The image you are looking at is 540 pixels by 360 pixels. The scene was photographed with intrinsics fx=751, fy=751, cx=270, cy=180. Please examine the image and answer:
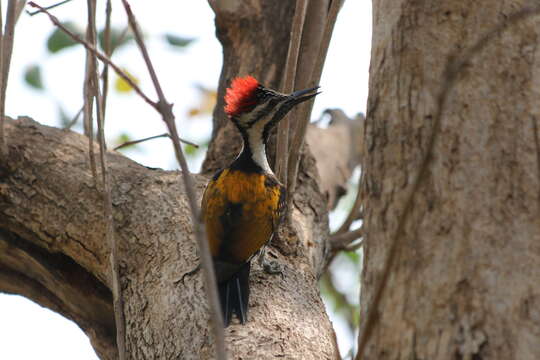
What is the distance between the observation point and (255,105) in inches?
158

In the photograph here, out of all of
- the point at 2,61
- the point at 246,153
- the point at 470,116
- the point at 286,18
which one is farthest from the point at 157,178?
the point at 470,116

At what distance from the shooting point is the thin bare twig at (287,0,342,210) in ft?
10.5

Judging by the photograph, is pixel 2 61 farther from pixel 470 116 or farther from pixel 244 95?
pixel 470 116

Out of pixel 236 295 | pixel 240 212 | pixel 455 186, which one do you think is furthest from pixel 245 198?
pixel 455 186

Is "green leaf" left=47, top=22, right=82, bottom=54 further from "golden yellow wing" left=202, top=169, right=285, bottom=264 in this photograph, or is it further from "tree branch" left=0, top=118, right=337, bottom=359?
"golden yellow wing" left=202, top=169, right=285, bottom=264

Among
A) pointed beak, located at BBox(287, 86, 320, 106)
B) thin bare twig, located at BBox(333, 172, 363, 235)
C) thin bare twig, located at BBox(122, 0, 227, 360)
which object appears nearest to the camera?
thin bare twig, located at BBox(122, 0, 227, 360)

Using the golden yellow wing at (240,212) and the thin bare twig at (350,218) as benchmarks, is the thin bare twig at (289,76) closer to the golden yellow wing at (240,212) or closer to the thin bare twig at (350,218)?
the golden yellow wing at (240,212)

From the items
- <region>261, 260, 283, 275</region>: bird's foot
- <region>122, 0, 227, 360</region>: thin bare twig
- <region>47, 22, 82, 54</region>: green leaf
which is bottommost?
<region>122, 0, 227, 360</region>: thin bare twig

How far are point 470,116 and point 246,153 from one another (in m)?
2.17

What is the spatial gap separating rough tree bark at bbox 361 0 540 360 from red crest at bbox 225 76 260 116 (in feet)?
5.92

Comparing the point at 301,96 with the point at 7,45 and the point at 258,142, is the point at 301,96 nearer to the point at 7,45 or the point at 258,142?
the point at 258,142

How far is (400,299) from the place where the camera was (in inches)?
71.1

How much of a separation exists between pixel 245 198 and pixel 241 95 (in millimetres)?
612

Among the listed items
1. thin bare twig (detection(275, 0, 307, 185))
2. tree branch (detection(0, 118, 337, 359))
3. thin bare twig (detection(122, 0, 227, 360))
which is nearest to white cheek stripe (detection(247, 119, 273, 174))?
thin bare twig (detection(275, 0, 307, 185))
